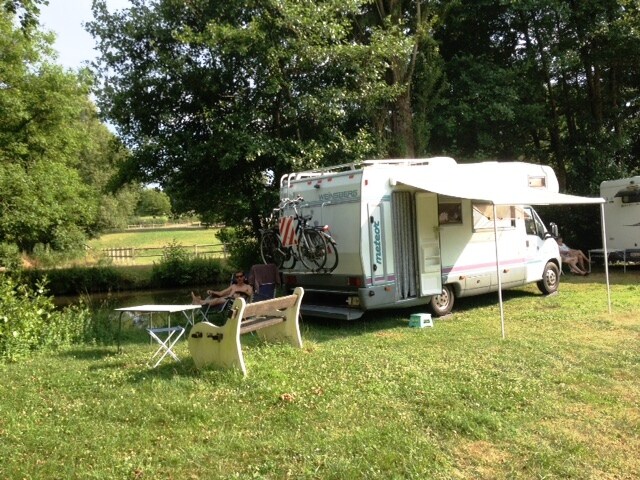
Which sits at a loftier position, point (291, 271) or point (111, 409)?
point (291, 271)

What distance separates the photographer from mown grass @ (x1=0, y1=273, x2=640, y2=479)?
12.7 feet

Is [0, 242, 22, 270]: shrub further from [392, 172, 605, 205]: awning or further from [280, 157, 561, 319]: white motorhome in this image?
[392, 172, 605, 205]: awning

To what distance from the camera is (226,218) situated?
13.9m

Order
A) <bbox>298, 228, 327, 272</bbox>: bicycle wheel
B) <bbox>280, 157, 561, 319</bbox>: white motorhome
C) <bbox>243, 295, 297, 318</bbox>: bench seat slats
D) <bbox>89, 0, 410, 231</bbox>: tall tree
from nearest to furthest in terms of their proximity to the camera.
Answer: <bbox>243, 295, 297, 318</bbox>: bench seat slats → <bbox>280, 157, 561, 319</bbox>: white motorhome → <bbox>298, 228, 327, 272</bbox>: bicycle wheel → <bbox>89, 0, 410, 231</bbox>: tall tree

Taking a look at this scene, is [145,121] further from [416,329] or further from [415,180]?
[416,329]

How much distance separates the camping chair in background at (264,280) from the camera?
10.5 metres

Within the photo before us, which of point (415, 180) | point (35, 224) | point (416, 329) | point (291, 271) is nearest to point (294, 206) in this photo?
point (291, 271)

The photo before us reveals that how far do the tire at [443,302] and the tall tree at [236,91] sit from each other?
170 inches

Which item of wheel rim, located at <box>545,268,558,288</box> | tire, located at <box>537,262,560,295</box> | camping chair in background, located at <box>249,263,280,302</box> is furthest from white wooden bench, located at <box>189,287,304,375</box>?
wheel rim, located at <box>545,268,558,288</box>

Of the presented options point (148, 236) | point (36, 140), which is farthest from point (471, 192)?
point (148, 236)

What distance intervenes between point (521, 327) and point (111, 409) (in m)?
6.10

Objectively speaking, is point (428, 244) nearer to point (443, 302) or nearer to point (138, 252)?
point (443, 302)

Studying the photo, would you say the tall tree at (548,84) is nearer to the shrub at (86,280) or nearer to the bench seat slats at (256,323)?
the bench seat slats at (256,323)

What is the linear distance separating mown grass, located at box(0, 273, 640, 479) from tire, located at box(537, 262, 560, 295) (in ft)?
14.9
